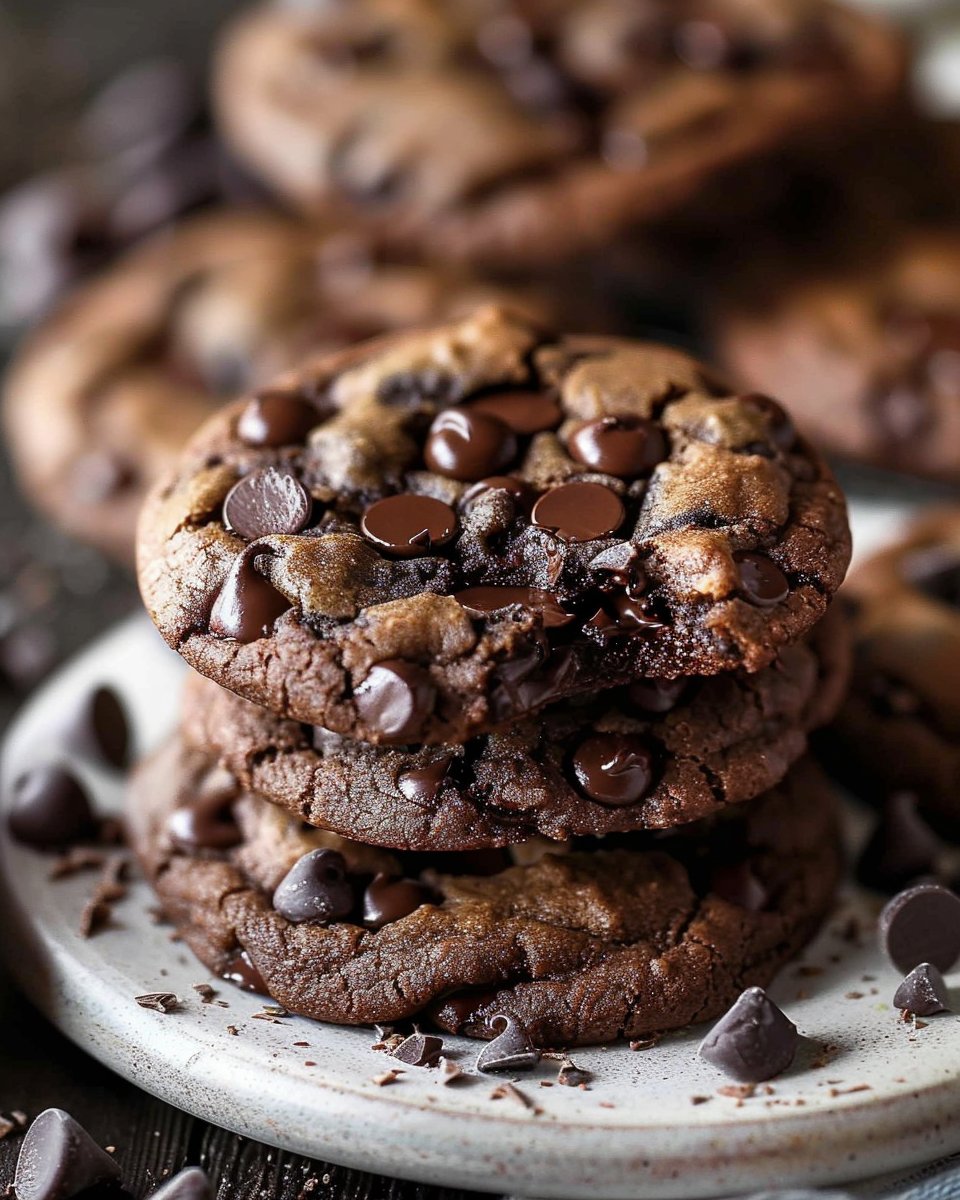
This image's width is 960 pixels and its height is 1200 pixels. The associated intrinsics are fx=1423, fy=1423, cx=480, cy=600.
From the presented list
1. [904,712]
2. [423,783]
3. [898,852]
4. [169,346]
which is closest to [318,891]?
[423,783]

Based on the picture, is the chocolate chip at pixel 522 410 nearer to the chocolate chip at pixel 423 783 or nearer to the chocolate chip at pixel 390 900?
the chocolate chip at pixel 423 783

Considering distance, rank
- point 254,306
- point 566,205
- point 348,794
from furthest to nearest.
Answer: point 254,306 < point 566,205 < point 348,794

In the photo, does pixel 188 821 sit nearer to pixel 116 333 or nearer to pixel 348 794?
pixel 348 794

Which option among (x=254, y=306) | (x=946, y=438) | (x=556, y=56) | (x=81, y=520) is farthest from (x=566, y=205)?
(x=81, y=520)

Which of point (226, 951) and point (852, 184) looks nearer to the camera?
point (226, 951)

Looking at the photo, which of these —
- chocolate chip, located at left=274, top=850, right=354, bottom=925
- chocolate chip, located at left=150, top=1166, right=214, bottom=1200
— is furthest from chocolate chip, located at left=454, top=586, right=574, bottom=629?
chocolate chip, located at left=150, top=1166, right=214, bottom=1200

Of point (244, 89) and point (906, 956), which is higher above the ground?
point (244, 89)

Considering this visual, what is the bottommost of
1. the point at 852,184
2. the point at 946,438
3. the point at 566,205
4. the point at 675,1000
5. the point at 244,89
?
the point at 946,438

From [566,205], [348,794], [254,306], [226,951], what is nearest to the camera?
[348,794]
